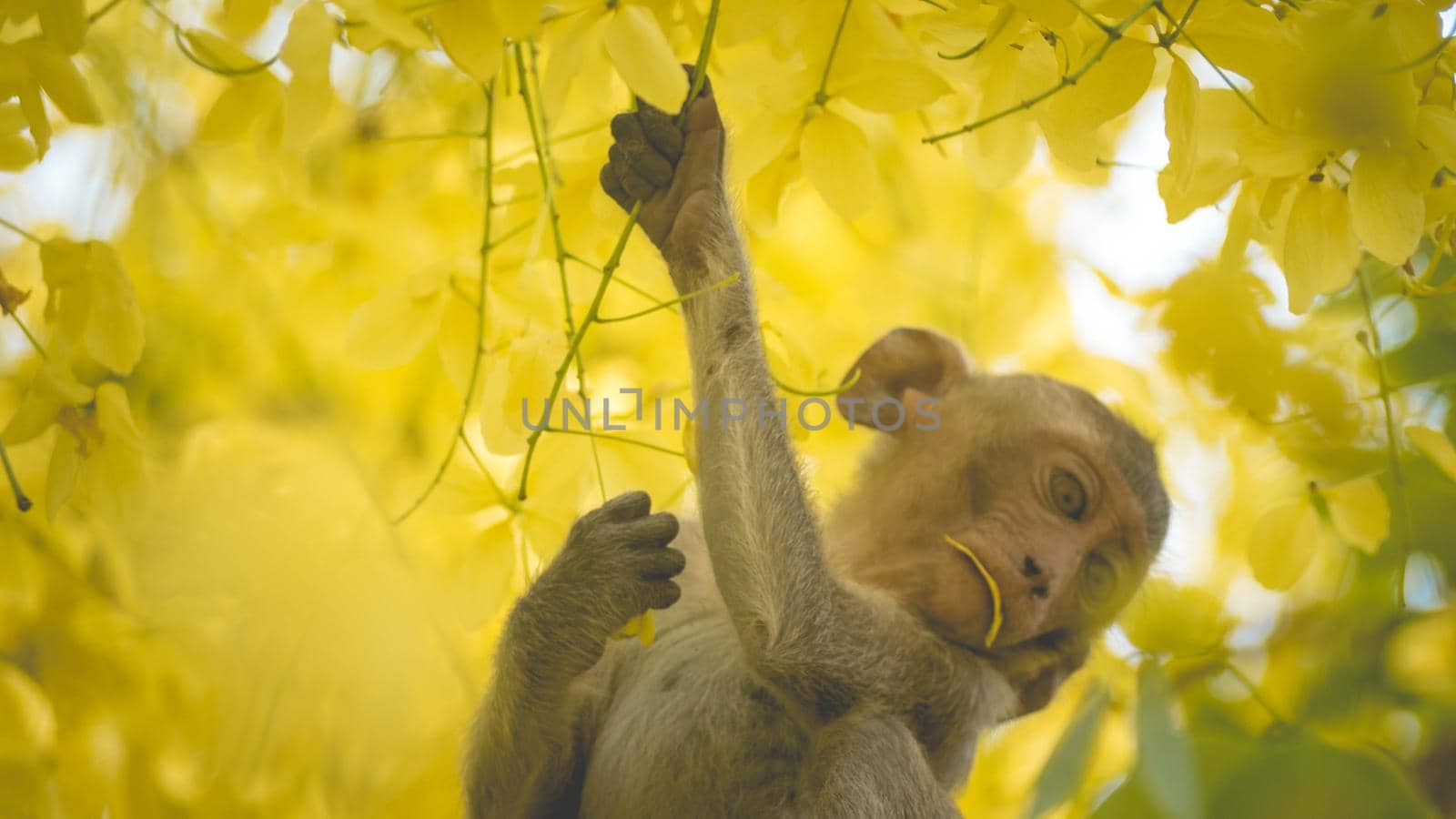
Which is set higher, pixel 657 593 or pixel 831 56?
pixel 831 56

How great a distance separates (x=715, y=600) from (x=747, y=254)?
789 mm

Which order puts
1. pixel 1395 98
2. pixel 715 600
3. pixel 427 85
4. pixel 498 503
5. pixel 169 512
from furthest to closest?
pixel 427 85
pixel 715 600
pixel 169 512
pixel 498 503
pixel 1395 98

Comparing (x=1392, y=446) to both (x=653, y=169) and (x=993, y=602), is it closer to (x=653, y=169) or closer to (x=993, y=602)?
(x=993, y=602)

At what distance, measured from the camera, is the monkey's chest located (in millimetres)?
2180

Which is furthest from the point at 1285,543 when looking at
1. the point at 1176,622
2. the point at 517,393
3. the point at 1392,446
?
the point at 517,393

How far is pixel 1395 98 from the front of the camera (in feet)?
5.06

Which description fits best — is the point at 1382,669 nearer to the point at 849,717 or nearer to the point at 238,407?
the point at 849,717

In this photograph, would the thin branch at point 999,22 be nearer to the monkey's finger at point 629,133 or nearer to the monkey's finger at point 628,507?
the monkey's finger at point 629,133

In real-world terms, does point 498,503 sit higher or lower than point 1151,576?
higher

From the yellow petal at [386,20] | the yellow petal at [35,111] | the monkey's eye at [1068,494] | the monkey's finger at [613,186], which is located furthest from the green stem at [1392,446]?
the yellow petal at [35,111]

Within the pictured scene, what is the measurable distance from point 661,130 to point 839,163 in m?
0.29

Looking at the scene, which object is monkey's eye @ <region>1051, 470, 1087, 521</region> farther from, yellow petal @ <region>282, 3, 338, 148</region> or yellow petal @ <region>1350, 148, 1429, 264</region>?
yellow petal @ <region>282, 3, 338, 148</region>

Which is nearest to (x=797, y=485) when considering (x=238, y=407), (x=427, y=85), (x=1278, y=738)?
(x=1278, y=738)

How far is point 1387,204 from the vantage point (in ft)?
5.35
